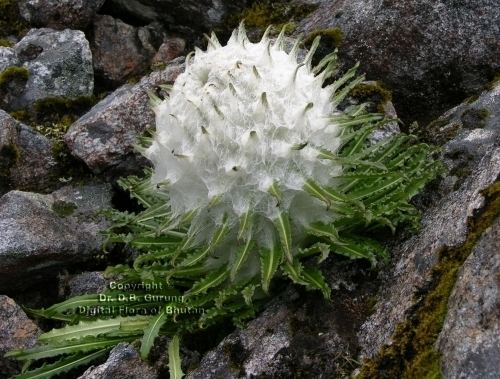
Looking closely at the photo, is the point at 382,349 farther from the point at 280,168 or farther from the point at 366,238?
the point at 280,168

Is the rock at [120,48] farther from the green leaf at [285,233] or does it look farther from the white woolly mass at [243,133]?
the green leaf at [285,233]

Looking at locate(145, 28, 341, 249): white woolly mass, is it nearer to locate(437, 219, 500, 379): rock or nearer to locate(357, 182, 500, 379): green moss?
locate(357, 182, 500, 379): green moss

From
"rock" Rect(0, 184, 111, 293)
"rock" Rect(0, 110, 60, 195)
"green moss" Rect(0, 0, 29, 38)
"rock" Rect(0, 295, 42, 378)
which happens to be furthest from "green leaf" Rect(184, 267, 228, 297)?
"green moss" Rect(0, 0, 29, 38)

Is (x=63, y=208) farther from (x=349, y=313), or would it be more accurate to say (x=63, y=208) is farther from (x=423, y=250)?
(x=423, y=250)

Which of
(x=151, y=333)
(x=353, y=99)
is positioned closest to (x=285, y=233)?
(x=151, y=333)

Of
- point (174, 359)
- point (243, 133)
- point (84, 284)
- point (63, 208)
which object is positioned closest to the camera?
point (243, 133)

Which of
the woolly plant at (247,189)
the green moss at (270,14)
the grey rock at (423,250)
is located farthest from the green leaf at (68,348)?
the green moss at (270,14)
